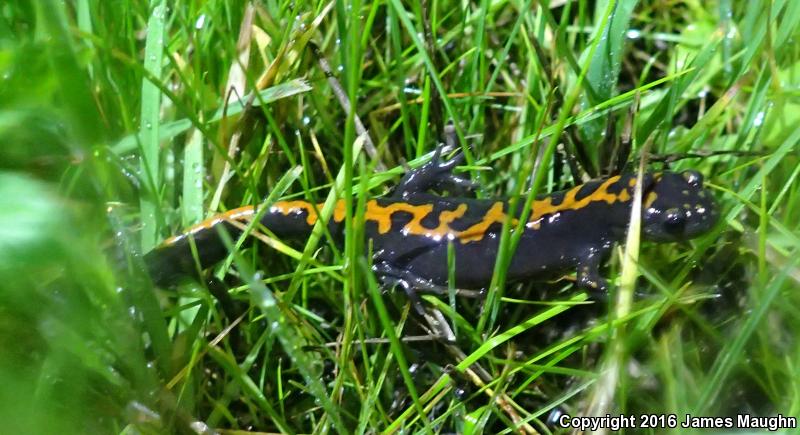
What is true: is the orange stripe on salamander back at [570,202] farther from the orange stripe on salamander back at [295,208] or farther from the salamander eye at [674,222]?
the orange stripe on salamander back at [295,208]

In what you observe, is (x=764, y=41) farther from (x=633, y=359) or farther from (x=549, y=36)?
(x=633, y=359)

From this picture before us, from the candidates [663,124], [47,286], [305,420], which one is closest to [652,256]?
[663,124]

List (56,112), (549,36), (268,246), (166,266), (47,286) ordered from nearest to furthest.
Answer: (56,112) < (47,286) < (166,266) < (268,246) < (549,36)

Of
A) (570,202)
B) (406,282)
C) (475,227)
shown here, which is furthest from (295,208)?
(570,202)

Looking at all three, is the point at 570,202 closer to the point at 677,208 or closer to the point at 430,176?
the point at 677,208

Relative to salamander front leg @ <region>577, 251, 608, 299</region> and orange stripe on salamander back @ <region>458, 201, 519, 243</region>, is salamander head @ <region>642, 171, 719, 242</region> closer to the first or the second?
salamander front leg @ <region>577, 251, 608, 299</region>

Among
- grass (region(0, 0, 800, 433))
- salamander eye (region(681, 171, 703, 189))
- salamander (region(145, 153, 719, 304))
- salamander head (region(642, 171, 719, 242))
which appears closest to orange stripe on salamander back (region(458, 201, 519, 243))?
salamander (region(145, 153, 719, 304))

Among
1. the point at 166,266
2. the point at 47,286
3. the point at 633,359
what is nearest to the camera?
the point at 47,286

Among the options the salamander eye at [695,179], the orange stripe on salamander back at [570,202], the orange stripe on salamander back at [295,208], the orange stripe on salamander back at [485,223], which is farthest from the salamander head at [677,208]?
the orange stripe on salamander back at [295,208]
